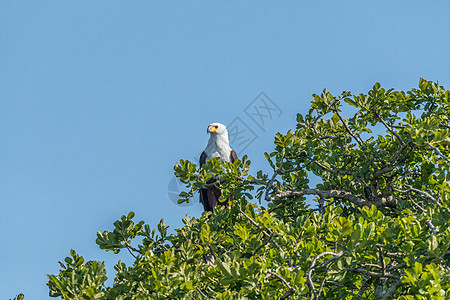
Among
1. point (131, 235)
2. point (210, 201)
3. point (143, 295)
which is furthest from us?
point (210, 201)

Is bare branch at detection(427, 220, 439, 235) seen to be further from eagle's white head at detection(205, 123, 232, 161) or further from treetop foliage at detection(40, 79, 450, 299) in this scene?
eagle's white head at detection(205, 123, 232, 161)

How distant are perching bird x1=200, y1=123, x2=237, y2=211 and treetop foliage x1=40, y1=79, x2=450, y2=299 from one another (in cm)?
328

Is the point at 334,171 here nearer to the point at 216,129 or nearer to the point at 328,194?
the point at 328,194

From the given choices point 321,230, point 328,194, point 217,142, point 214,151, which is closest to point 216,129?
point 217,142

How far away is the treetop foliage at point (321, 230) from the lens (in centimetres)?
454

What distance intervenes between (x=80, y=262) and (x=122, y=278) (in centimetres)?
44

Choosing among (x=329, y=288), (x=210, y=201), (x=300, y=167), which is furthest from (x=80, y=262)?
(x=210, y=201)

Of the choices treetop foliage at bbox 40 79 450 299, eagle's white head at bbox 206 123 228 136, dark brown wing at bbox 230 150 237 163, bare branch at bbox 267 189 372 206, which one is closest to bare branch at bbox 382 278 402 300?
treetop foliage at bbox 40 79 450 299

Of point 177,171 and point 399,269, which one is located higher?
point 177,171

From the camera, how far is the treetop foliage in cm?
454

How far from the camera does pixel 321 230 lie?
5.41 meters

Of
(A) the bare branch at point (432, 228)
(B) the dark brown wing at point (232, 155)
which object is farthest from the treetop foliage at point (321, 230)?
(B) the dark brown wing at point (232, 155)

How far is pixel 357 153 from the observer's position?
6.67 metres

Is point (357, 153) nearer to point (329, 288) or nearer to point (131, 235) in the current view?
point (329, 288)
